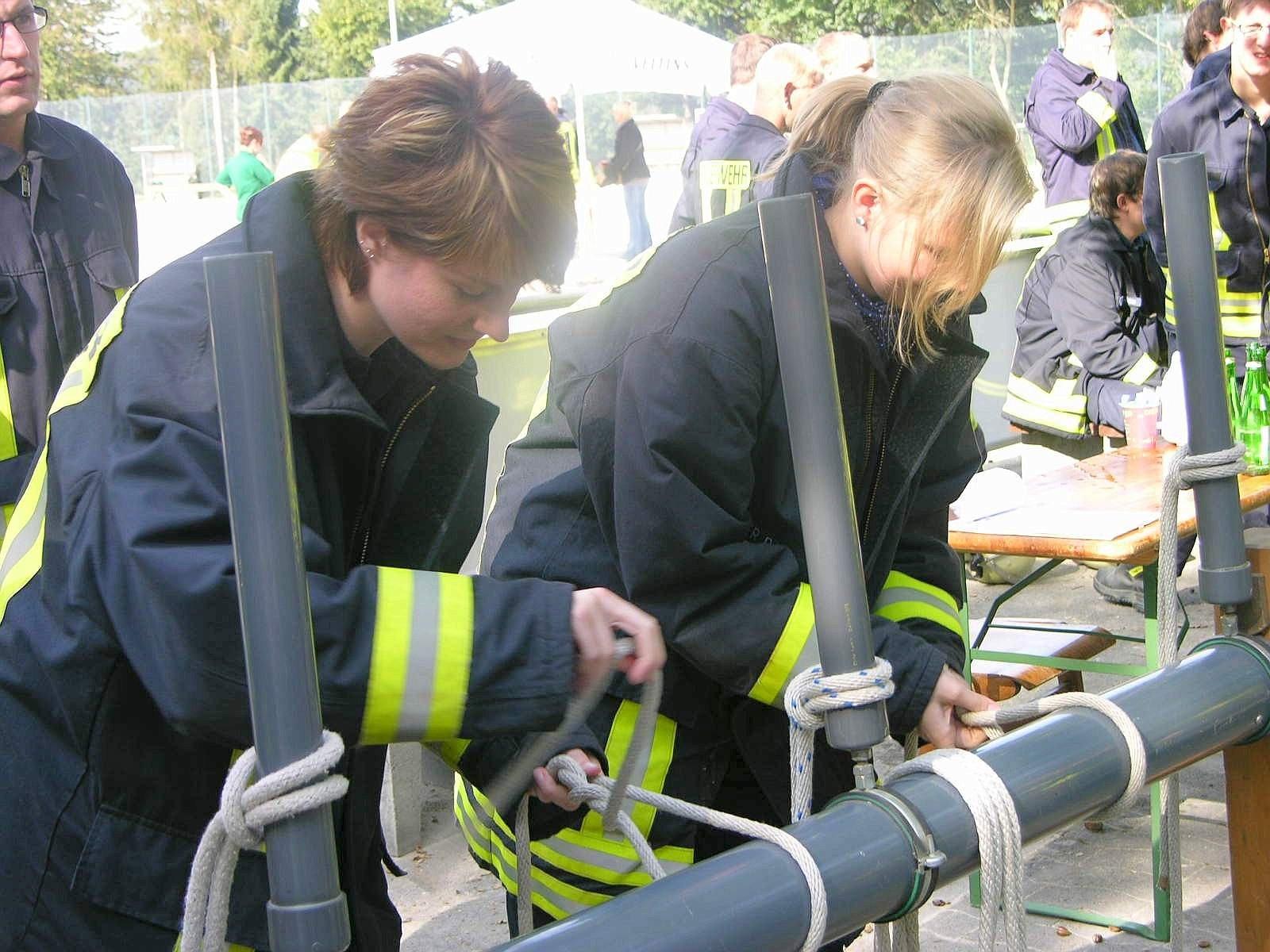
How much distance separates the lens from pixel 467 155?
1461 millimetres

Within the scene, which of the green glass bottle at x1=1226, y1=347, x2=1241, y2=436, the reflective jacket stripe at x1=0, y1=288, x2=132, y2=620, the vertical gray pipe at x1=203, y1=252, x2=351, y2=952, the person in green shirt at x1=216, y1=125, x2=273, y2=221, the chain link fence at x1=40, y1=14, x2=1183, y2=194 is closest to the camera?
the vertical gray pipe at x1=203, y1=252, x2=351, y2=952

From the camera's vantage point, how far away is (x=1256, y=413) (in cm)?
412

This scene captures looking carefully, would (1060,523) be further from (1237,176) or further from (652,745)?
(1237,176)

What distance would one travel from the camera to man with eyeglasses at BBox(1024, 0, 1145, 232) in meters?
7.18

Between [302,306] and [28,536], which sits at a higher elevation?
[302,306]

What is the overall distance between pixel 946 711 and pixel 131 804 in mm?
929

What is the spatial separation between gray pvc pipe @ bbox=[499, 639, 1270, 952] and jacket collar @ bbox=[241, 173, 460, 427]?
0.57m

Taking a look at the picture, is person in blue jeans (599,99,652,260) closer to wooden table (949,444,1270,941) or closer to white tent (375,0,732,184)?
white tent (375,0,732,184)

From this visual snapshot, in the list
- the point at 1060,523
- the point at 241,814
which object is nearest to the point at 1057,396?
the point at 1060,523

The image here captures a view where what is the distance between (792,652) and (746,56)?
207 inches

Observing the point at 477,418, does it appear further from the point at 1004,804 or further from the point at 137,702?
the point at 1004,804

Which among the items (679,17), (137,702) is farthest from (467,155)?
(679,17)

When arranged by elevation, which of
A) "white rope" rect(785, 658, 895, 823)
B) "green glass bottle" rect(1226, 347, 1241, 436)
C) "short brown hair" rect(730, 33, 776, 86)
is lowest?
→ "green glass bottle" rect(1226, 347, 1241, 436)

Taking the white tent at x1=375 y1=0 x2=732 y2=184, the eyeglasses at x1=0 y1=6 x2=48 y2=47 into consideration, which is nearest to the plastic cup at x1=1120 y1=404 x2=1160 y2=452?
the eyeglasses at x1=0 y1=6 x2=48 y2=47
